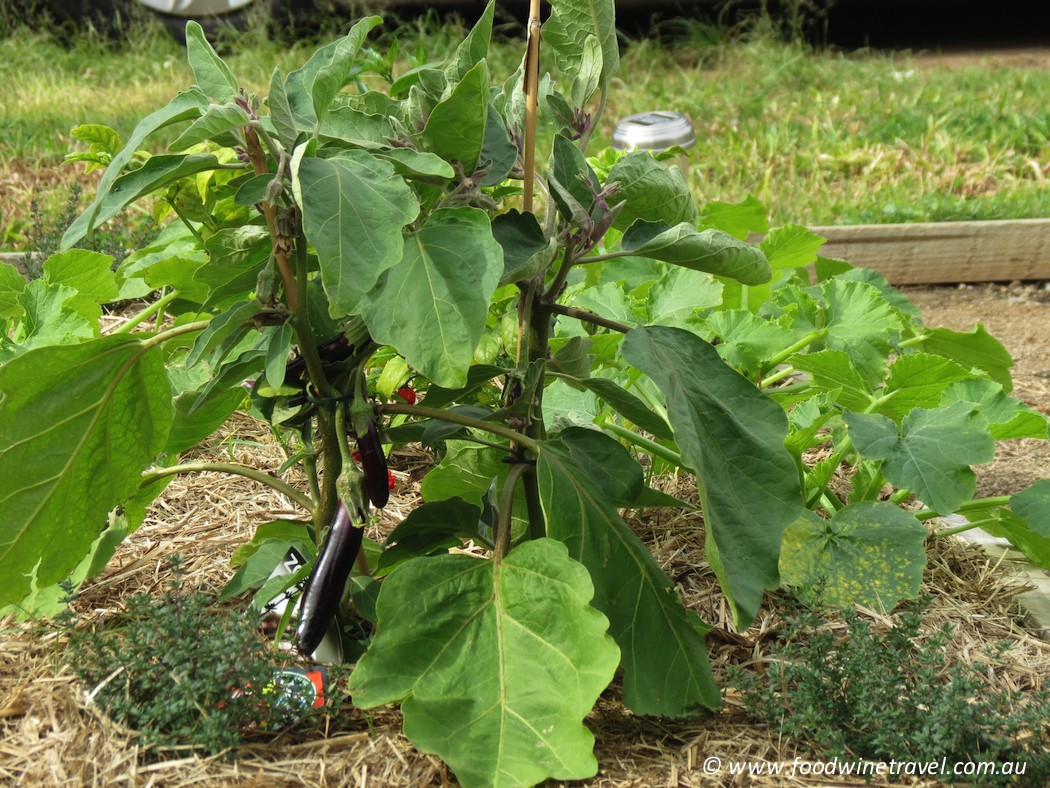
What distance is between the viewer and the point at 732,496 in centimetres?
155

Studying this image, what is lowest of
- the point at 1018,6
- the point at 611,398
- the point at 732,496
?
the point at 1018,6

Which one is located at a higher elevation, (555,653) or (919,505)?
(555,653)

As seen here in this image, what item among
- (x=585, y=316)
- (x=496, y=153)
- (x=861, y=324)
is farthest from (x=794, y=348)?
(x=496, y=153)

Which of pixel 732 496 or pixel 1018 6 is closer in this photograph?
pixel 732 496

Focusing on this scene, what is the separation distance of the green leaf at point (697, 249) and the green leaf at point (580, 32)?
226 mm

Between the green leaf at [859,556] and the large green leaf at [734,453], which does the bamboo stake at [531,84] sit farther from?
the green leaf at [859,556]

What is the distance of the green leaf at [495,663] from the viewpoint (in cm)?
141

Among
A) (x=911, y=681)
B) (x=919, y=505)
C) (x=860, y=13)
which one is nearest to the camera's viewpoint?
(x=911, y=681)

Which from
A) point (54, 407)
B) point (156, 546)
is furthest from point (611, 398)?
point (156, 546)

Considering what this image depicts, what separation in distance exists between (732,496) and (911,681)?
46cm

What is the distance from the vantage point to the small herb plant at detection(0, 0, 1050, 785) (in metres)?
1.35

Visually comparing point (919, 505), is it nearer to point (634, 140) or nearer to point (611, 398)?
point (611, 398)

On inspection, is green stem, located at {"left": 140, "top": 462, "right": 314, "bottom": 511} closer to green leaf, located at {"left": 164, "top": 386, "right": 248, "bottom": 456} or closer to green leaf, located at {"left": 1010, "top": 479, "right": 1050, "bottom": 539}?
green leaf, located at {"left": 164, "top": 386, "right": 248, "bottom": 456}

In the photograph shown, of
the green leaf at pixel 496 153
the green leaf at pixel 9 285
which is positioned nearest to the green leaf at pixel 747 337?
the green leaf at pixel 496 153
